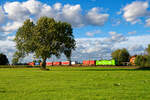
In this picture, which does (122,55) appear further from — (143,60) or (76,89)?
(76,89)

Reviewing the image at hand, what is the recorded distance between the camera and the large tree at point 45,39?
1994 inches

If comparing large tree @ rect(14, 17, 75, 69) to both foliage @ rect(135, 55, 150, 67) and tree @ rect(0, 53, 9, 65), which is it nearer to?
foliage @ rect(135, 55, 150, 67)

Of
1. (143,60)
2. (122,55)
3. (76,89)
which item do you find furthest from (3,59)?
(76,89)

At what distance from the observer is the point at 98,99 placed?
27.6ft

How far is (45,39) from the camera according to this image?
51469 mm

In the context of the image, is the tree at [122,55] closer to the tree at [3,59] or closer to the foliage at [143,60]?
the foliage at [143,60]

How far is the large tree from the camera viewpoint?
1994 inches

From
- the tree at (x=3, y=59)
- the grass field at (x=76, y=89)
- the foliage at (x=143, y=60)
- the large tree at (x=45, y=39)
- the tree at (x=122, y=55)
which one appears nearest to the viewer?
the grass field at (x=76, y=89)

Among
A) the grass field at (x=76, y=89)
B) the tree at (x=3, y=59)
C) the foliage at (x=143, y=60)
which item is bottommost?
the grass field at (x=76, y=89)

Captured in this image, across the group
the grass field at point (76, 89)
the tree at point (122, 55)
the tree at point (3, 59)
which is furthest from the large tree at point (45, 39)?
the tree at point (122, 55)

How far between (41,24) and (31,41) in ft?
16.9

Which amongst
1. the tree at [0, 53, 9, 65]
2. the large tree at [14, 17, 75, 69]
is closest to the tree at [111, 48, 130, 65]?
the tree at [0, 53, 9, 65]

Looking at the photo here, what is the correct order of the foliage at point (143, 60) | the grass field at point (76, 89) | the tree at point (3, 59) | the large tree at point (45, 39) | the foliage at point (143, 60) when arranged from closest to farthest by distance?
1. the grass field at point (76, 89)
2. the large tree at point (45, 39)
3. the foliage at point (143, 60)
4. the foliage at point (143, 60)
5. the tree at point (3, 59)

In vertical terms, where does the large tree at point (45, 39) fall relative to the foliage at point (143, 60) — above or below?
above
